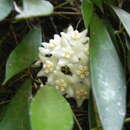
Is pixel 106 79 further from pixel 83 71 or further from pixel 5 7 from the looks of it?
pixel 5 7

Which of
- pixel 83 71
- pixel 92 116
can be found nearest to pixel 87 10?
pixel 83 71

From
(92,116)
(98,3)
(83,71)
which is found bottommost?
(92,116)

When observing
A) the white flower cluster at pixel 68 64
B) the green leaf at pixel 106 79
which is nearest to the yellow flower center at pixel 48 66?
the white flower cluster at pixel 68 64

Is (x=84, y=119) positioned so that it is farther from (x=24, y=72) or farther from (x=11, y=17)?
(x=11, y=17)

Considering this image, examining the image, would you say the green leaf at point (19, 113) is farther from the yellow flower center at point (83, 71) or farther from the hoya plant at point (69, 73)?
the yellow flower center at point (83, 71)

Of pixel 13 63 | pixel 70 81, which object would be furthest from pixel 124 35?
pixel 13 63

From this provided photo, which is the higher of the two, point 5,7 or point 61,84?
point 5,7

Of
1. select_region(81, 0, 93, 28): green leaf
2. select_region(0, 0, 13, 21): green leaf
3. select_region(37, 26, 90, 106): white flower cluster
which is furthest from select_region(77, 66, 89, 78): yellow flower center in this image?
select_region(0, 0, 13, 21): green leaf
